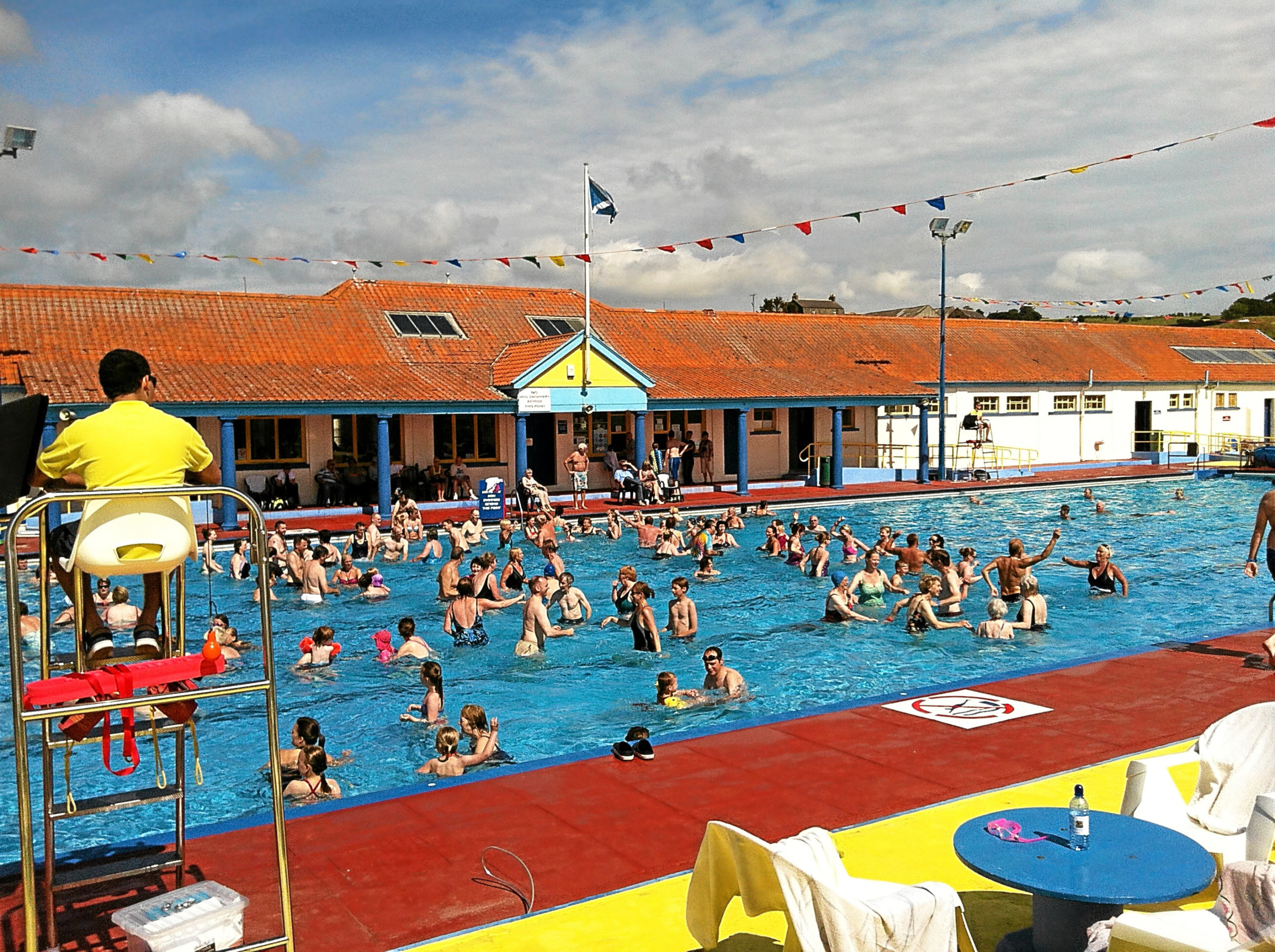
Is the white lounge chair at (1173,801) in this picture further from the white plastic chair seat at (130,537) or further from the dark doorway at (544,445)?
the dark doorway at (544,445)

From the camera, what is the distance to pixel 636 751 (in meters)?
7.72

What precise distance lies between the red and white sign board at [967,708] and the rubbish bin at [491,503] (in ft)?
54.8

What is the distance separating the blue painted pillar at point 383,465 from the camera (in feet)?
81.7

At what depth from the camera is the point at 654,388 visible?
29.2 metres

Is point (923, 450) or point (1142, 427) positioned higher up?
point (1142, 427)

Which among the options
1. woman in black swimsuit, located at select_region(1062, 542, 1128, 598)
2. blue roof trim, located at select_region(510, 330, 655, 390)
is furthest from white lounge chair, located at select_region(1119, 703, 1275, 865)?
blue roof trim, located at select_region(510, 330, 655, 390)

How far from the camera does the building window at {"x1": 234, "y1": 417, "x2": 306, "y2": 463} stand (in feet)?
86.0

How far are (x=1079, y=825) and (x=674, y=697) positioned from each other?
23.8 feet

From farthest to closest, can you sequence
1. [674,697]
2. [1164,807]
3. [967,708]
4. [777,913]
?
1. [674,697]
2. [967,708]
3. [1164,807]
4. [777,913]

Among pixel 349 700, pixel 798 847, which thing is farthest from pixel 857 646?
pixel 798 847

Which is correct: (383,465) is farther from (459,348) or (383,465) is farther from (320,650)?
(320,650)

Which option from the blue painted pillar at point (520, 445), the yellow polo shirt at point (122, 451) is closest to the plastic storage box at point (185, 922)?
the yellow polo shirt at point (122, 451)

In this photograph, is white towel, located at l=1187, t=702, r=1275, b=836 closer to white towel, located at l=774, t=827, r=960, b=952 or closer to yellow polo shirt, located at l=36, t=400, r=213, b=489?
white towel, located at l=774, t=827, r=960, b=952

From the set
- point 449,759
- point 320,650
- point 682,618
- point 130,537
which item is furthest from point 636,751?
point 682,618
